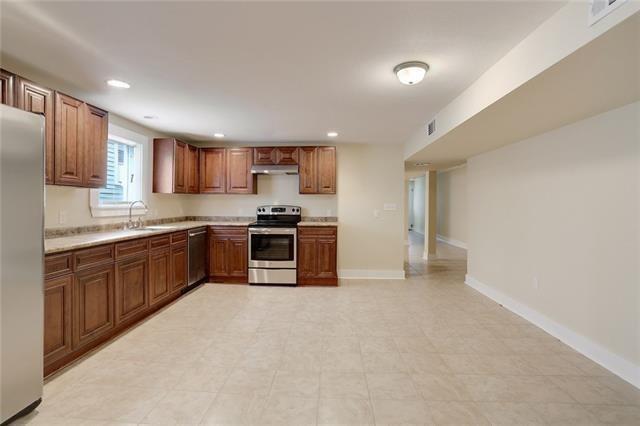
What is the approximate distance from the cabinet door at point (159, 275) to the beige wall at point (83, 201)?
0.72 m

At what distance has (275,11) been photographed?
5.49 ft

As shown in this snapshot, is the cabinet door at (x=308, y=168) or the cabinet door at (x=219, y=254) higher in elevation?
the cabinet door at (x=308, y=168)

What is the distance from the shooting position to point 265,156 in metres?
5.02

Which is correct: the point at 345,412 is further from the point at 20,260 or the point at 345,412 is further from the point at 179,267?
the point at 179,267

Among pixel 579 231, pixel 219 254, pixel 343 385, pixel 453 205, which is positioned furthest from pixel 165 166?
pixel 453 205

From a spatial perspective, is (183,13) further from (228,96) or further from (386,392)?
(386,392)

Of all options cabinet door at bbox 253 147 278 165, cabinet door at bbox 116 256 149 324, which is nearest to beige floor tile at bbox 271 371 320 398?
cabinet door at bbox 116 256 149 324

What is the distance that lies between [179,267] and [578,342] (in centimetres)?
449

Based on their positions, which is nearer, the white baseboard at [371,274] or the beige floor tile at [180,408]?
the beige floor tile at [180,408]

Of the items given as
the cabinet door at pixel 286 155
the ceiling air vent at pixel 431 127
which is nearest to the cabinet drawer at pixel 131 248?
the cabinet door at pixel 286 155

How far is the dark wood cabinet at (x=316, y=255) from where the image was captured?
15.6 ft

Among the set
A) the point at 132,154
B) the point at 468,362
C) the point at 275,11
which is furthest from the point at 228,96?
the point at 468,362

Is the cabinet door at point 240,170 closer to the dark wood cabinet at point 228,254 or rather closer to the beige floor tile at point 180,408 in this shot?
the dark wood cabinet at point 228,254

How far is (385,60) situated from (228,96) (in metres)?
1.61
